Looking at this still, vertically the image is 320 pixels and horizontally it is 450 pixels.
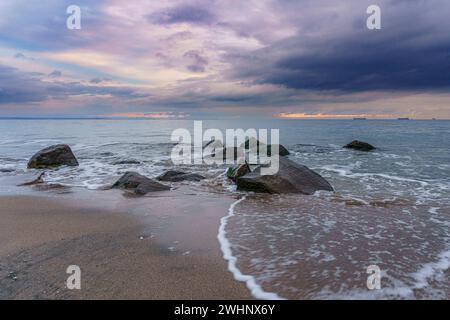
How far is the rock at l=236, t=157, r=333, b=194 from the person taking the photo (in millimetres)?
9609

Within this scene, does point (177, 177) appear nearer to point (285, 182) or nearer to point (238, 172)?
point (238, 172)

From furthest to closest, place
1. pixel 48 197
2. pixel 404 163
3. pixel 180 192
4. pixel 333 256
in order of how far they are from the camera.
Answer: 1. pixel 404 163
2. pixel 180 192
3. pixel 48 197
4. pixel 333 256

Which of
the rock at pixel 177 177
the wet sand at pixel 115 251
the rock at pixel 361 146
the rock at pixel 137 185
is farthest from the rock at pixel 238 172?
the rock at pixel 361 146

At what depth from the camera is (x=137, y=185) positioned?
9.92m

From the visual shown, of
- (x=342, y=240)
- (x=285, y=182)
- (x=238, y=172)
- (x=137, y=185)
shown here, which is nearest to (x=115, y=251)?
(x=342, y=240)

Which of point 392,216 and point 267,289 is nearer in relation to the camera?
point 267,289

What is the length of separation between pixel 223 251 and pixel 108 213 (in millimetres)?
3509

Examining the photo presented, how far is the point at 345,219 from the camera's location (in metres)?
7.07

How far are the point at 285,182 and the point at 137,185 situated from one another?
4720 mm

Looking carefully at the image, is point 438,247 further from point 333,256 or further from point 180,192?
point 180,192

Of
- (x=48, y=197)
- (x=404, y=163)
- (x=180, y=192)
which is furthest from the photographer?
(x=404, y=163)

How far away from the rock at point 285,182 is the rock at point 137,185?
271 cm
